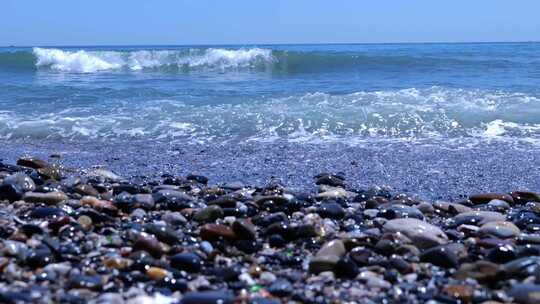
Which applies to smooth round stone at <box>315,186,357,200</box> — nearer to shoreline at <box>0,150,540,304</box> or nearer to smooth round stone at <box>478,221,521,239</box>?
shoreline at <box>0,150,540,304</box>

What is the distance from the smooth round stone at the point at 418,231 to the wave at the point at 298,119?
13.4ft

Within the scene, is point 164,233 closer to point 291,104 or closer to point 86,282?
point 86,282

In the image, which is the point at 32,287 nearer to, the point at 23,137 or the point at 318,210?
the point at 318,210

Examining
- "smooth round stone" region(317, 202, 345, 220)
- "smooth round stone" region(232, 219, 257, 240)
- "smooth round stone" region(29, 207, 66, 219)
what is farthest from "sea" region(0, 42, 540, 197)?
"smooth round stone" region(232, 219, 257, 240)

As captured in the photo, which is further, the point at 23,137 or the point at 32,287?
the point at 23,137

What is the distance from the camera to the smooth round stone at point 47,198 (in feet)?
15.0

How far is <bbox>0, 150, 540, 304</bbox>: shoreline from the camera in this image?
3.03 meters

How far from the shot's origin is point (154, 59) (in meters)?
21.5

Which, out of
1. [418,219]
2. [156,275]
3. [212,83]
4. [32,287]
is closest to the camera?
[32,287]

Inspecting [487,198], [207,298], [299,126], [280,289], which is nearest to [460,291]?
[280,289]

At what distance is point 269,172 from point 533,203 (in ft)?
7.78

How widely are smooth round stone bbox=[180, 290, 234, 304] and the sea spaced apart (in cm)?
332

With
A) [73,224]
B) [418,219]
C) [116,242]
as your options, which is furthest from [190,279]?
[418,219]

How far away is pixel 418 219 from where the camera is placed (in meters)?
4.38
